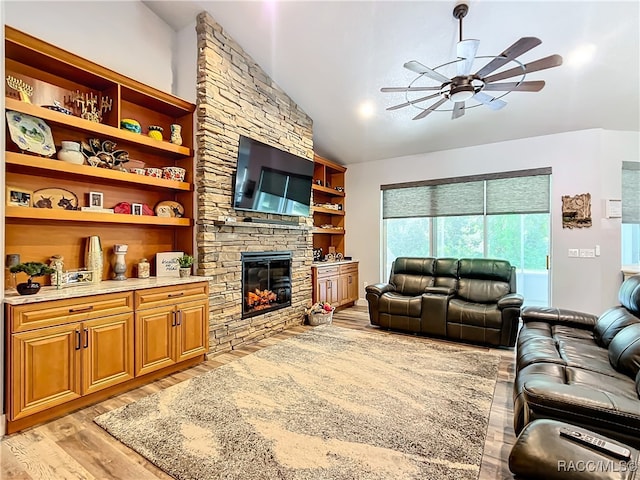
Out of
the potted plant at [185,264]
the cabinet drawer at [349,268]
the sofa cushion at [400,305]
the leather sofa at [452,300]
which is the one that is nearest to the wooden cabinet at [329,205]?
the cabinet drawer at [349,268]

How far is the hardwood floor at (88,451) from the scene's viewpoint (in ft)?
5.97

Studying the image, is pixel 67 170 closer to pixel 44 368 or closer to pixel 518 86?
pixel 44 368

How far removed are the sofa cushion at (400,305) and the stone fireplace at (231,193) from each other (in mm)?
1360

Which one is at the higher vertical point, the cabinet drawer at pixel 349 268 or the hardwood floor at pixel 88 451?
the cabinet drawer at pixel 349 268

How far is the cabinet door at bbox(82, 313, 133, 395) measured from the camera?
252 cm

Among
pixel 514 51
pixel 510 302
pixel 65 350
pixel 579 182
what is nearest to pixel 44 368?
pixel 65 350

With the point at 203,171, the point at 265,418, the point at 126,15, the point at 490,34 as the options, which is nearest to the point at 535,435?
the point at 265,418

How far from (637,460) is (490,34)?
148 inches

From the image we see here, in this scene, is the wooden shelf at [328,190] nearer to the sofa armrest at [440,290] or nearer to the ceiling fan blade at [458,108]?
the sofa armrest at [440,290]

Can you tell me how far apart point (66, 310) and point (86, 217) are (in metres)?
0.88

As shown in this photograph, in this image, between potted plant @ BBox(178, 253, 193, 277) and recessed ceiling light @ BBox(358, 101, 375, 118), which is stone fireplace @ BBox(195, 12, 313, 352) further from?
recessed ceiling light @ BBox(358, 101, 375, 118)

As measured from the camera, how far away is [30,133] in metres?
2.62

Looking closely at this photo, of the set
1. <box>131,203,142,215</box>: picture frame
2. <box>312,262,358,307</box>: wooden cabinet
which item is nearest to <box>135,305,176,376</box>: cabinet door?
<box>131,203,142,215</box>: picture frame

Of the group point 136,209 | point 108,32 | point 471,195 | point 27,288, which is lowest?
point 27,288
